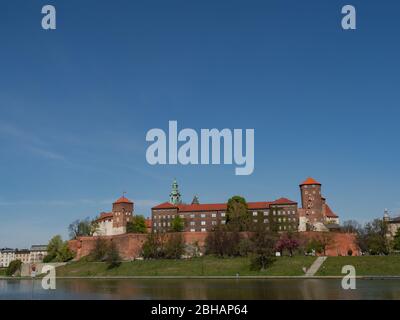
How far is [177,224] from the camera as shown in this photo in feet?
229

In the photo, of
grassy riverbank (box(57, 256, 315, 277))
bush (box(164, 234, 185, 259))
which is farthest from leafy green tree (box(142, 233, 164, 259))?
grassy riverbank (box(57, 256, 315, 277))

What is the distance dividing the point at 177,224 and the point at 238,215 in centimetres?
989

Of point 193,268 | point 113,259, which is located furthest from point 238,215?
point 113,259

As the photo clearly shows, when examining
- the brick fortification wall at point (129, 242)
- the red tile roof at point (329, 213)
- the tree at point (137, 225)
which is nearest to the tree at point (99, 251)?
the brick fortification wall at point (129, 242)

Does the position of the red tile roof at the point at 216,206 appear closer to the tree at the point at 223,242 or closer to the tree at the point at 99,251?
the tree at the point at 223,242

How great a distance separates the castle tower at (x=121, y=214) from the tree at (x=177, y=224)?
10029 millimetres

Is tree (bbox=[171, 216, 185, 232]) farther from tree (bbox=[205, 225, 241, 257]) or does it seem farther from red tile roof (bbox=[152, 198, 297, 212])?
tree (bbox=[205, 225, 241, 257])

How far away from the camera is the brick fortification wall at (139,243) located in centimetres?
5925

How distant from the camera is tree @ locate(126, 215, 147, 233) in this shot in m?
73.8

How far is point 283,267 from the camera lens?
4634 cm

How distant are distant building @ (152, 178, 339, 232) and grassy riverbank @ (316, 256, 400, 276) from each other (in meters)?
21.6

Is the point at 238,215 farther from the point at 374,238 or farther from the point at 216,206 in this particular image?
the point at 374,238
